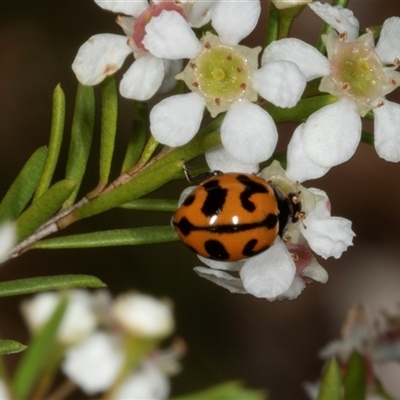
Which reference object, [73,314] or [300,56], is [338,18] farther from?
[73,314]

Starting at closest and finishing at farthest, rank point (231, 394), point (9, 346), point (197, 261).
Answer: point (231, 394), point (9, 346), point (197, 261)

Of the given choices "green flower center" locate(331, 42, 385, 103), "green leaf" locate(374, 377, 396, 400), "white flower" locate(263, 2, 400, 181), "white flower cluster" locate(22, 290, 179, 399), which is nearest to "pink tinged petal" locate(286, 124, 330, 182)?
"white flower" locate(263, 2, 400, 181)

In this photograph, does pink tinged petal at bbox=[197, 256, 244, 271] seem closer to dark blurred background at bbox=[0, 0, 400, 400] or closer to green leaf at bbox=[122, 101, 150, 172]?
green leaf at bbox=[122, 101, 150, 172]

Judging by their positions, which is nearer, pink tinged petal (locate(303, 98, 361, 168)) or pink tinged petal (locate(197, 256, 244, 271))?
pink tinged petal (locate(303, 98, 361, 168))

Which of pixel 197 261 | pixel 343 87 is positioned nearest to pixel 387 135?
pixel 343 87

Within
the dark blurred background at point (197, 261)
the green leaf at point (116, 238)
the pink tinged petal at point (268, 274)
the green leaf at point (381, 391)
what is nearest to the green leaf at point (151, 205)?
the green leaf at point (116, 238)

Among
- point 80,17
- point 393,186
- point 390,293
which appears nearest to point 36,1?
point 80,17
